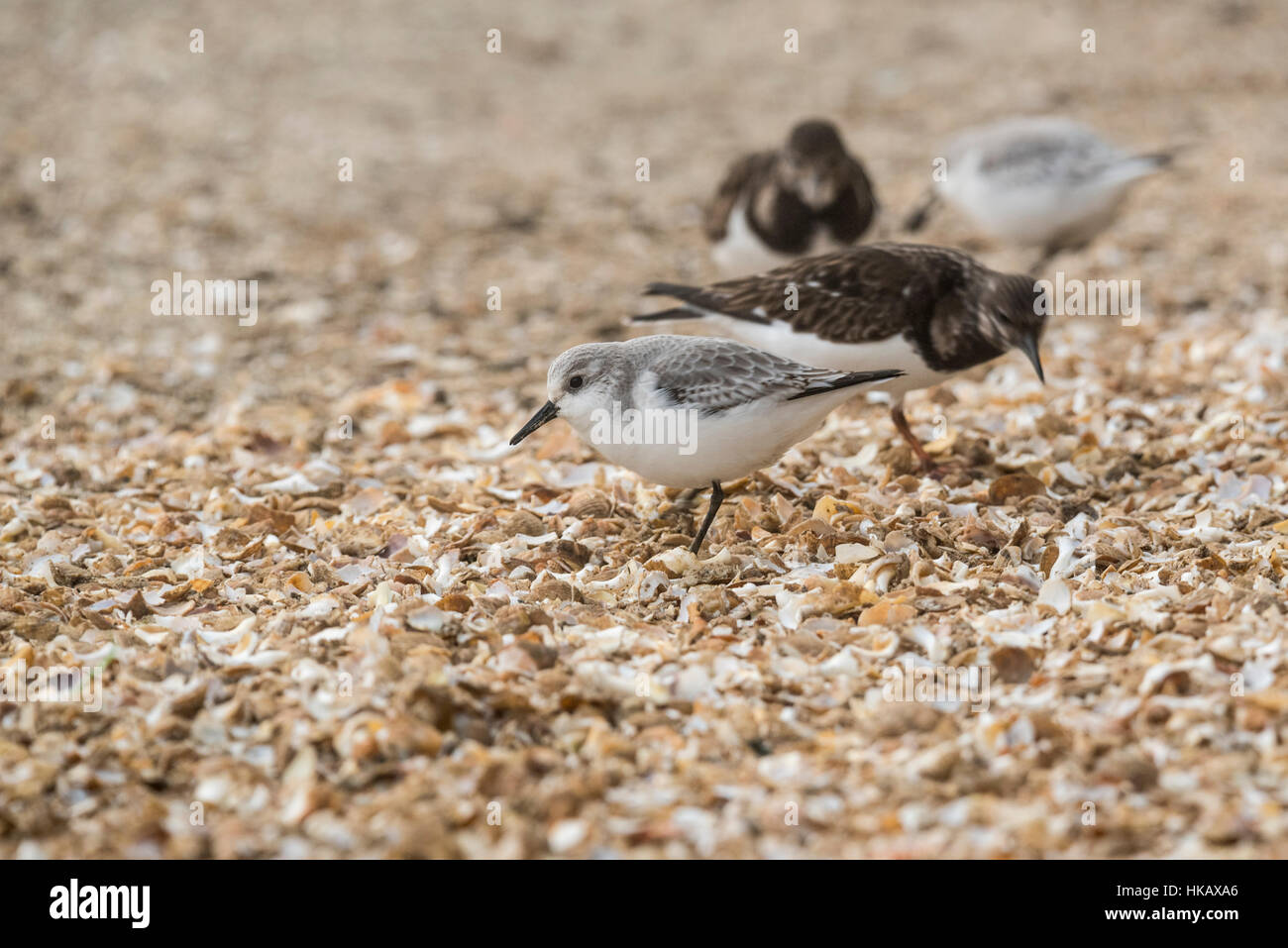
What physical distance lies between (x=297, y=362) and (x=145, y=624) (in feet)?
9.38

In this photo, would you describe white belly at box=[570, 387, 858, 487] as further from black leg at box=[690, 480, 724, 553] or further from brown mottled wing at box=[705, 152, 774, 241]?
brown mottled wing at box=[705, 152, 774, 241]

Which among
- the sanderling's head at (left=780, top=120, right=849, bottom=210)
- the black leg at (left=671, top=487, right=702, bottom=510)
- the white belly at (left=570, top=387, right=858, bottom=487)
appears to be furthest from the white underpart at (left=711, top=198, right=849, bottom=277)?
the white belly at (left=570, top=387, right=858, bottom=487)

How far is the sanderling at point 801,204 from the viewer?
632 cm

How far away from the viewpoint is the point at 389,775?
3.11 meters

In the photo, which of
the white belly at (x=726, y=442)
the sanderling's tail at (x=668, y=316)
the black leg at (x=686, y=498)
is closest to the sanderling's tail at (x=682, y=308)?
the sanderling's tail at (x=668, y=316)

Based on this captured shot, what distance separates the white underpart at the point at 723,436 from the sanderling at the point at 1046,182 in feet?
11.5

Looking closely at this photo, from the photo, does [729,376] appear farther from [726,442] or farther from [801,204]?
[801,204]

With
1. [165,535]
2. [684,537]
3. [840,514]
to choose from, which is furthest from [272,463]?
[840,514]

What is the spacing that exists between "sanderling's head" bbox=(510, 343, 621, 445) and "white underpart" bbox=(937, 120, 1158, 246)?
376cm

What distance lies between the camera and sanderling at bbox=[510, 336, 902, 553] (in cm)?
402

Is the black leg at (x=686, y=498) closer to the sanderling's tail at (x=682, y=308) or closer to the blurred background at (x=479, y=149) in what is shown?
the sanderling's tail at (x=682, y=308)

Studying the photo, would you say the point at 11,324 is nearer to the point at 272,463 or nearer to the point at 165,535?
the point at 272,463
